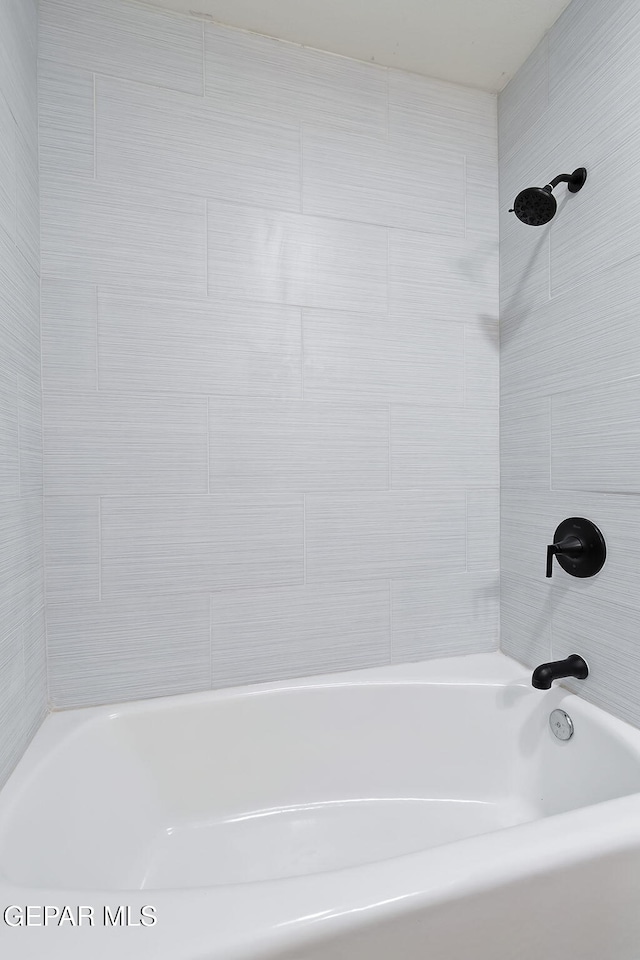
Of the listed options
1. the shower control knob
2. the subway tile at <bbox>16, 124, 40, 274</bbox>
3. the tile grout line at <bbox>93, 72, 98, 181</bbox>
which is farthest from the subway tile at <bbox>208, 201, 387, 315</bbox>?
the shower control knob

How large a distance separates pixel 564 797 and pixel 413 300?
4.31ft

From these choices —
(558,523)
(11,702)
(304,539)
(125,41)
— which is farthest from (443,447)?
(125,41)

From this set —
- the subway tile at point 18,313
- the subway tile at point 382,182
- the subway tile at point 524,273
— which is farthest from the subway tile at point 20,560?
the subway tile at point 524,273

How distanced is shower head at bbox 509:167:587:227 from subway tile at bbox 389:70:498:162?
0.39 m

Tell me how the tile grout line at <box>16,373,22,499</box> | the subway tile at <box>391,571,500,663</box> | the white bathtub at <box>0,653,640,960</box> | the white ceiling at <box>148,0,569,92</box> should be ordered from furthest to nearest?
the subway tile at <box>391,571,500,663</box>
the white ceiling at <box>148,0,569,92</box>
the tile grout line at <box>16,373,22,499</box>
the white bathtub at <box>0,653,640,960</box>

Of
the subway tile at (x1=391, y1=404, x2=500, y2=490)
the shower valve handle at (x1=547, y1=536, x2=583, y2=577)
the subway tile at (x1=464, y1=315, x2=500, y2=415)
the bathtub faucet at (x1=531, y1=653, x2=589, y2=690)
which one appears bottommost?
the bathtub faucet at (x1=531, y1=653, x2=589, y2=690)

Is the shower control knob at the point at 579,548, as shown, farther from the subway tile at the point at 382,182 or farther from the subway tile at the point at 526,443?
the subway tile at the point at 382,182

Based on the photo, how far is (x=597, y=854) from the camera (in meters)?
0.73

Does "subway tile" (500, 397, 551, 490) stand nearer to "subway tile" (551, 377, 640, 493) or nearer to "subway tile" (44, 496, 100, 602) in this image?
"subway tile" (551, 377, 640, 493)

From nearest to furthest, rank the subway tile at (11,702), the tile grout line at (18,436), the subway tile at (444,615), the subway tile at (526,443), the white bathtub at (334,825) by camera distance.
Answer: the white bathtub at (334,825) < the subway tile at (11,702) < the tile grout line at (18,436) < the subway tile at (526,443) < the subway tile at (444,615)

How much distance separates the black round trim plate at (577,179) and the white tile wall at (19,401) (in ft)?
4.04

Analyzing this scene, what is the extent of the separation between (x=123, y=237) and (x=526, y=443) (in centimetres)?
118

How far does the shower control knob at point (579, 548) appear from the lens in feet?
3.87

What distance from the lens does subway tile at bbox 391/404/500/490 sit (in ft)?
4.78
